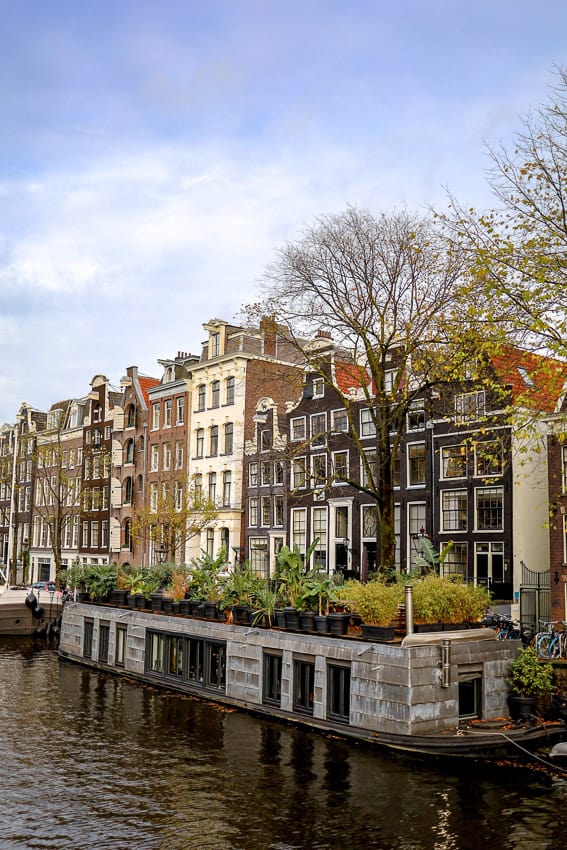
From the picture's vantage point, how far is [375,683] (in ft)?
57.6

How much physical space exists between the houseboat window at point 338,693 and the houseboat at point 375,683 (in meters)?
0.02

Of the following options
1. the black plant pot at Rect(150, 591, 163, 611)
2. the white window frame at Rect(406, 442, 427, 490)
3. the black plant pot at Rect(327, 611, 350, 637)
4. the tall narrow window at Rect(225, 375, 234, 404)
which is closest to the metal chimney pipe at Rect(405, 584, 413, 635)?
the black plant pot at Rect(327, 611, 350, 637)

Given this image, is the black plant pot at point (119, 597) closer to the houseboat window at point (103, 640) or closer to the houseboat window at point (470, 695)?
the houseboat window at point (103, 640)

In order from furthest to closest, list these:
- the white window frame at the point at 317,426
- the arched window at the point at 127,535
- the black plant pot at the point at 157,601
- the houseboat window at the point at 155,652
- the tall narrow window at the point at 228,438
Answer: the arched window at the point at 127,535
the tall narrow window at the point at 228,438
the white window frame at the point at 317,426
the black plant pot at the point at 157,601
the houseboat window at the point at 155,652

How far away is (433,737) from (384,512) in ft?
34.0

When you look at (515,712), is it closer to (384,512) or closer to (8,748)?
(384,512)

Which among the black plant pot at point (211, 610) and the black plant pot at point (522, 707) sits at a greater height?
the black plant pot at point (211, 610)

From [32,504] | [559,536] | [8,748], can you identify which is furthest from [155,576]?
[32,504]

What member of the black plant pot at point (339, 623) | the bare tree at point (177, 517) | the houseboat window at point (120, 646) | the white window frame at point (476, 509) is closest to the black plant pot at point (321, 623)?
the black plant pot at point (339, 623)

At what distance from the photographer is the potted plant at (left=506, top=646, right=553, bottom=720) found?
59.6ft

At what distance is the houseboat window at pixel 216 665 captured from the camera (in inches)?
915

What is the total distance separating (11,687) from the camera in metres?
26.3

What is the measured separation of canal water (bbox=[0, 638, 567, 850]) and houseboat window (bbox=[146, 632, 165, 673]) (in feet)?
16.4

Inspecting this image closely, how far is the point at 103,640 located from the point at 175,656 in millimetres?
6246
